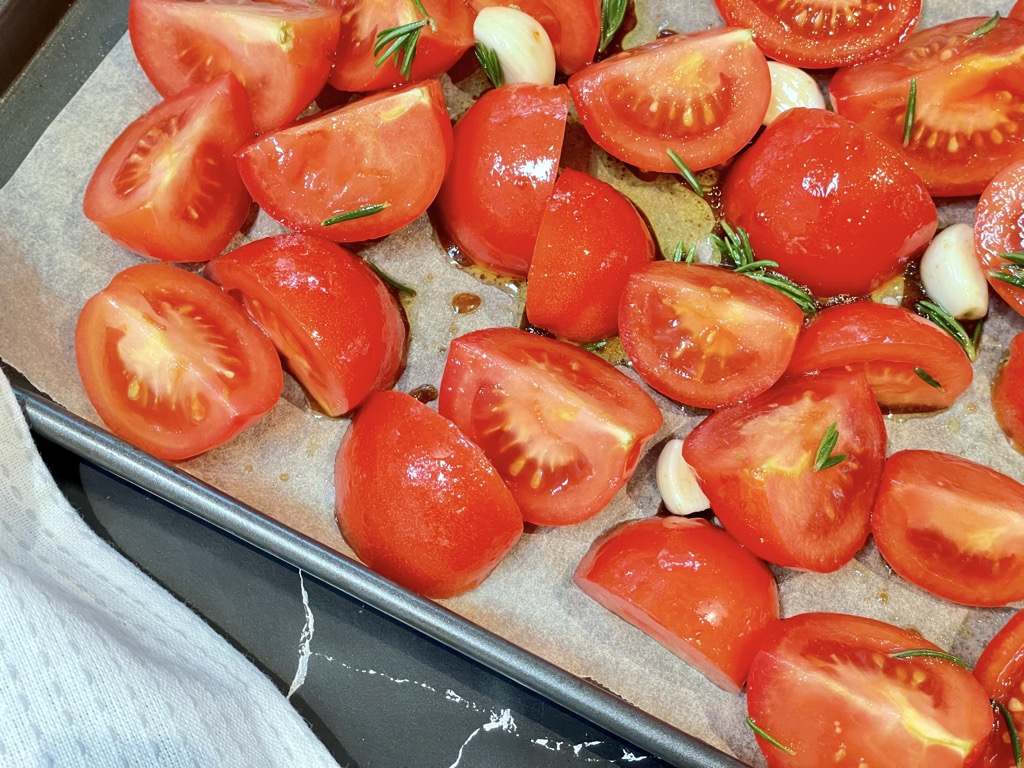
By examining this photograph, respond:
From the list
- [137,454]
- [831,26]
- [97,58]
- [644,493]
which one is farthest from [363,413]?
[831,26]

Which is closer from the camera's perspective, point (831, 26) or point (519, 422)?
point (519, 422)

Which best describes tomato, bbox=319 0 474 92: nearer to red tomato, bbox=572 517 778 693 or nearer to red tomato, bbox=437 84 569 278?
red tomato, bbox=437 84 569 278

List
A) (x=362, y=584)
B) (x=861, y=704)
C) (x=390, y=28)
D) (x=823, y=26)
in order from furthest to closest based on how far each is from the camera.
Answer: (x=823, y=26), (x=390, y=28), (x=362, y=584), (x=861, y=704)

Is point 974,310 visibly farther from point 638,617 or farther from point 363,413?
point 363,413

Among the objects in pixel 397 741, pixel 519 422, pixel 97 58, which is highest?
pixel 97 58

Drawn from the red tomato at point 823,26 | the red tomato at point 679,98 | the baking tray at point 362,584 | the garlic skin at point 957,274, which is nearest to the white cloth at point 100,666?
the baking tray at point 362,584

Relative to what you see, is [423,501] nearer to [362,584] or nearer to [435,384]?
[362,584]

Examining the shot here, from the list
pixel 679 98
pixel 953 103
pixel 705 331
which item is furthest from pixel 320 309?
pixel 953 103
